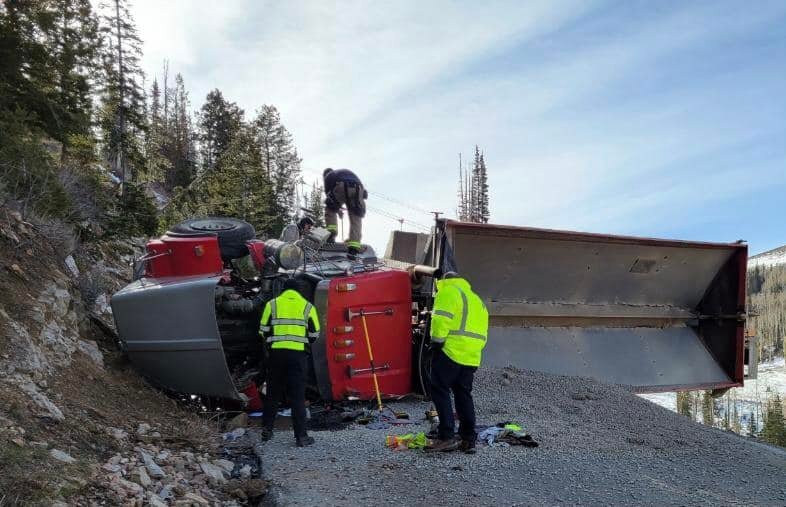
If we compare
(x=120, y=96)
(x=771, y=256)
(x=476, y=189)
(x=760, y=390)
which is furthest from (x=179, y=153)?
(x=771, y=256)

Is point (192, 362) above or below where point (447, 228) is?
below

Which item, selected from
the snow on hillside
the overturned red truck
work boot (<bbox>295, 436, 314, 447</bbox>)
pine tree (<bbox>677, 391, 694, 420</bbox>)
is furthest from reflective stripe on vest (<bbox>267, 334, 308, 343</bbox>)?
the snow on hillside

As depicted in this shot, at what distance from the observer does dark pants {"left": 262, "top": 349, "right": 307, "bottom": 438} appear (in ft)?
16.7

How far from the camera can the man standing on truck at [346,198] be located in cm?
703

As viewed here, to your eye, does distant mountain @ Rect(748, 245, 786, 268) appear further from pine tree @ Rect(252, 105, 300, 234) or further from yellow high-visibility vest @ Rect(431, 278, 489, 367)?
yellow high-visibility vest @ Rect(431, 278, 489, 367)

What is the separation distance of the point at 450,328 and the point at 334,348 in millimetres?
1472

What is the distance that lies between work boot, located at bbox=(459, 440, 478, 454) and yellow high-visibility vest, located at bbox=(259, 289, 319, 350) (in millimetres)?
1585

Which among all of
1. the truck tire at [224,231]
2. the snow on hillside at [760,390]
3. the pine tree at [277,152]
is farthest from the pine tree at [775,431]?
the truck tire at [224,231]

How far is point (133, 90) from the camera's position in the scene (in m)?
21.9

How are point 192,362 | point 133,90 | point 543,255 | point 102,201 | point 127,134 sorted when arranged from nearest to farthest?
point 192,362 → point 543,255 → point 102,201 → point 127,134 → point 133,90

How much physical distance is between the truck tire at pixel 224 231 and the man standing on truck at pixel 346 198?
102 centimetres

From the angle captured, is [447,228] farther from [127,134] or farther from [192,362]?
[127,134]

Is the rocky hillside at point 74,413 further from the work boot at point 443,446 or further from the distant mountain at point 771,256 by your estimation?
the distant mountain at point 771,256

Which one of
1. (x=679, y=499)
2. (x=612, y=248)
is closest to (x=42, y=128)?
(x=612, y=248)
